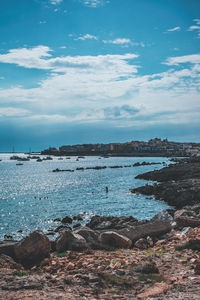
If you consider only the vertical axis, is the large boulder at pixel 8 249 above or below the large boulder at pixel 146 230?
above

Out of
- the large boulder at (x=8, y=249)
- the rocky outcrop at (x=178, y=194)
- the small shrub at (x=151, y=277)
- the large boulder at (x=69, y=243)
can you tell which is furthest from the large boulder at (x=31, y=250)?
the rocky outcrop at (x=178, y=194)

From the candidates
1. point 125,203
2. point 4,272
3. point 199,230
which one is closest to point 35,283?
point 4,272

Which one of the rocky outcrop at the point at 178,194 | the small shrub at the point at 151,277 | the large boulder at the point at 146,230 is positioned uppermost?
the small shrub at the point at 151,277

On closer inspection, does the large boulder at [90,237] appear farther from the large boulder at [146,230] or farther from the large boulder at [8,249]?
the large boulder at [8,249]

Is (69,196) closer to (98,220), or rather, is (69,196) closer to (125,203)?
(125,203)

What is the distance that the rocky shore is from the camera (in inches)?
256

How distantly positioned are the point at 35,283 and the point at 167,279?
3170mm

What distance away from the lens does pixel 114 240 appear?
11406 mm

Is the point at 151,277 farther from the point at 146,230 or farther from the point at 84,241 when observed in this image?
the point at 146,230

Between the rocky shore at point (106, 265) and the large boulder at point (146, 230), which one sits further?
the large boulder at point (146, 230)

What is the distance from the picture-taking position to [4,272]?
8039 millimetres

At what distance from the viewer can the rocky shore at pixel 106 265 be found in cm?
651

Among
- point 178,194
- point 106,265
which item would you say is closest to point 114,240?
point 106,265

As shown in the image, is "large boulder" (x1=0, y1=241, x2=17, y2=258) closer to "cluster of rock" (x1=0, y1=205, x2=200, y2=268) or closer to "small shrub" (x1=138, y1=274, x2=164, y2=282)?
→ "cluster of rock" (x1=0, y1=205, x2=200, y2=268)
